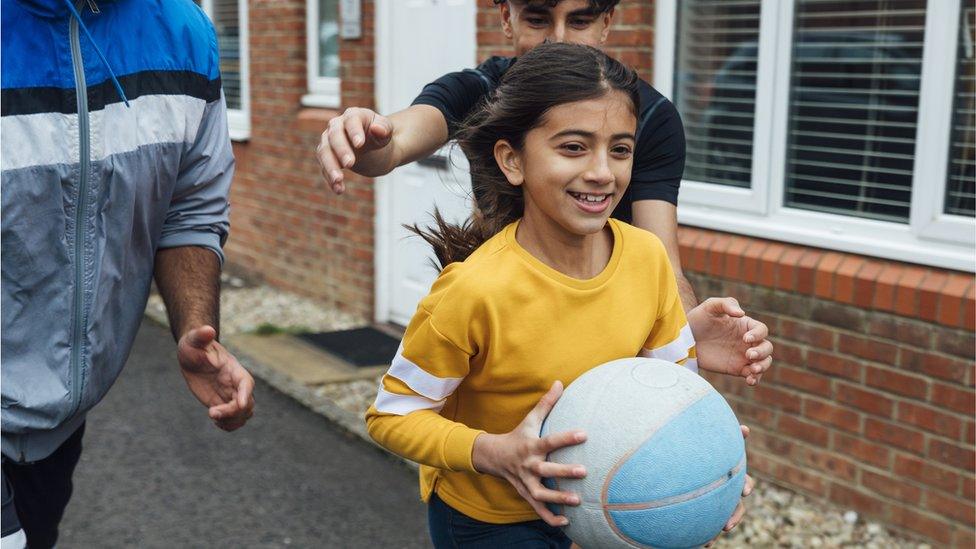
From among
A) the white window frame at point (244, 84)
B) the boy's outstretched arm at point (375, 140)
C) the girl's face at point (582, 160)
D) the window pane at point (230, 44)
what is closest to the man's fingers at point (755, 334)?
the girl's face at point (582, 160)

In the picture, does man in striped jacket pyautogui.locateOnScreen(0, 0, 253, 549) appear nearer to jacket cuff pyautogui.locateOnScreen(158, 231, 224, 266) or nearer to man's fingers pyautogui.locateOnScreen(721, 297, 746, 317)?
jacket cuff pyautogui.locateOnScreen(158, 231, 224, 266)

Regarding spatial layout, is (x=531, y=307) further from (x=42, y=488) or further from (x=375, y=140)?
(x=42, y=488)

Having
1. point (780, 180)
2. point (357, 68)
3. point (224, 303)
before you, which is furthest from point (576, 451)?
point (224, 303)

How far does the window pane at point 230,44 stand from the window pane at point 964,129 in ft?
22.8

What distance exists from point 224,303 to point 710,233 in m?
4.85

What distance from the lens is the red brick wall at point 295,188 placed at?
8336 millimetres

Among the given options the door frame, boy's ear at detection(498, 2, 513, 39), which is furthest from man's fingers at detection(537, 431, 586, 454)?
the door frame

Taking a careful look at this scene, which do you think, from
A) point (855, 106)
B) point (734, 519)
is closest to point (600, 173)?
point (734, 519)

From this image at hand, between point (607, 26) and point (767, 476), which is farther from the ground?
point (607, 26)

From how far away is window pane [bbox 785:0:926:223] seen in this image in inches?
190

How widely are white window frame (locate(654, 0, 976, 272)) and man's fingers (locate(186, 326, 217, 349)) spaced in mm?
3071

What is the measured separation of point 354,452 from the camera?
5945 millimetres

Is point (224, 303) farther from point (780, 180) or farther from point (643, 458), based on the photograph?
point (643, 458)

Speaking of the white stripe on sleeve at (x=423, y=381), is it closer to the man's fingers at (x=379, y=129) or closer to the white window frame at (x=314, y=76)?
the man's fingers at (x=379, y=129)
